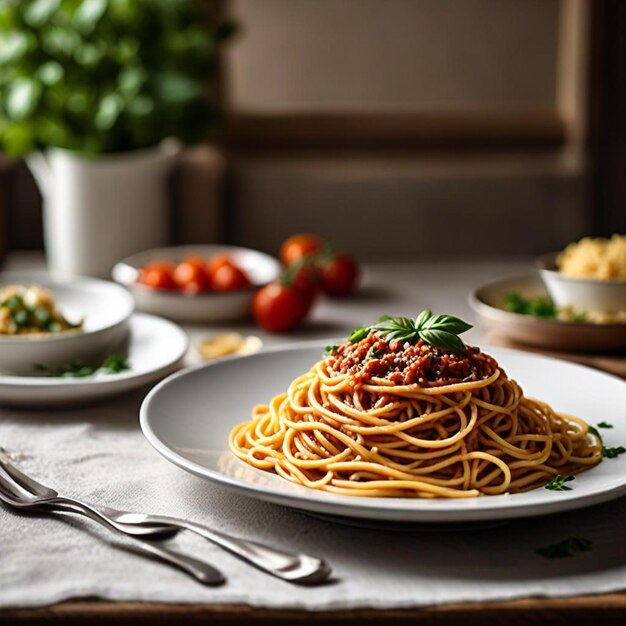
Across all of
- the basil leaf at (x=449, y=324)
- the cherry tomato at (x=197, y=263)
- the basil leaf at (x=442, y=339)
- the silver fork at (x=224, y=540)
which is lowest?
the silver fork at (x=224, y=540)

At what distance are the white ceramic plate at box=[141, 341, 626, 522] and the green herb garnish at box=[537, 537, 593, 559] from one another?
0.06 m

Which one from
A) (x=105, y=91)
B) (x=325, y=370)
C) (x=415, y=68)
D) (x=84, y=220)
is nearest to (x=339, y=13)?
(x=415, y=68)

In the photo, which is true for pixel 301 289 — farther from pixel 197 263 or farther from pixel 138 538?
pixel 138 538

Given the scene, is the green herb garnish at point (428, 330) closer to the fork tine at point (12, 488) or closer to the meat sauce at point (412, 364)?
the meat sauce at point (412, 364)

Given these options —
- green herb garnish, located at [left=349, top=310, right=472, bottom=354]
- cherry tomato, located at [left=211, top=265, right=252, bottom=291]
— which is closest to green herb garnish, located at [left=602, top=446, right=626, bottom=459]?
green herb garnish, located at [left=349, top=310, right=472, bottom=354]

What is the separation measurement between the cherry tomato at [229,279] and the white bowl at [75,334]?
1.07 ft

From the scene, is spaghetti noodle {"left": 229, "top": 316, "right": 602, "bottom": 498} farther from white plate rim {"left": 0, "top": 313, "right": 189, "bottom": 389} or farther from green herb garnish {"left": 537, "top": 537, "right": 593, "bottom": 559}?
white plate rim {"left": 0, "top": 313, "right": 189, "bottom": 389}

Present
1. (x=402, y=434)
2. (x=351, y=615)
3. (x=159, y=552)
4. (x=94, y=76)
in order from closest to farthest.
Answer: (x=351, y=615) → (x=159, y=552) → (x=402, y=434) → (x=94, y=76)

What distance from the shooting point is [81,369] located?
187 centimetres

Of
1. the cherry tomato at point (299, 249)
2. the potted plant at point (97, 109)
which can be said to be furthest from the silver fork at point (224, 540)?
the potted plant at point (97, 109)

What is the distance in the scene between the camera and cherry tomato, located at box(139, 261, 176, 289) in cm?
251

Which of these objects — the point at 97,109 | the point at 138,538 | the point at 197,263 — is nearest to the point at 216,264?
the point at 197,263

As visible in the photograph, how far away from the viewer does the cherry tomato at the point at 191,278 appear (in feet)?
8.21

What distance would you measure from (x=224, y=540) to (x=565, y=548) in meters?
0.39
